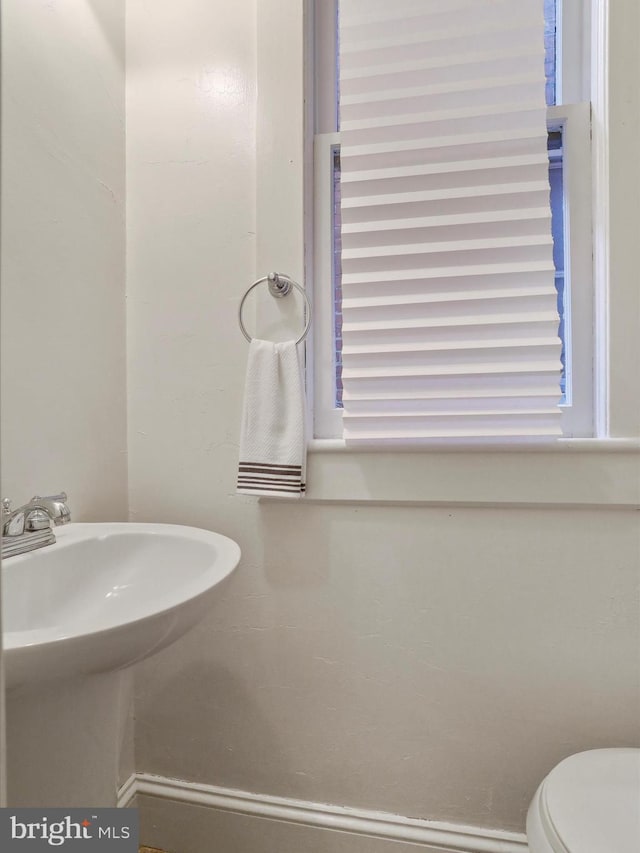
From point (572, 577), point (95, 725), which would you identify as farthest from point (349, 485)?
point (95, 725)

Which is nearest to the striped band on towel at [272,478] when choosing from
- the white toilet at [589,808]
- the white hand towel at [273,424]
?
the white hand towel at [273,424]

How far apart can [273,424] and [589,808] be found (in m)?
0.80

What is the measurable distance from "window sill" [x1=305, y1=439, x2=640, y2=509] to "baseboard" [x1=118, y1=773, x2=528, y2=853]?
0.66m

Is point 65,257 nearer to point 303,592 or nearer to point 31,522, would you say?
point 31,522

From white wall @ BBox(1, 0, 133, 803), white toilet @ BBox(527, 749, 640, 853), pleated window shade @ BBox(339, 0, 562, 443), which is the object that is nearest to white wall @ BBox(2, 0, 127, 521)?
white wall @ BBox(1, 0, 133, 803)

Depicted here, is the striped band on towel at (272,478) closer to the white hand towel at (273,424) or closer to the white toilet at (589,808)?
the white hand towel at (273,424)

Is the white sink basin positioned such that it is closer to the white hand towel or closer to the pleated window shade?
the white hand towel

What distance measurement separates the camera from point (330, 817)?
1.06 meters

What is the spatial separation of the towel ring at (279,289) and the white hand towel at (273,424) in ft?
0.14

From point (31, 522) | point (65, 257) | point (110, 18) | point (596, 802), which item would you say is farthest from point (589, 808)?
point (110, 18)

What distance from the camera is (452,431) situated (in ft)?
3.32

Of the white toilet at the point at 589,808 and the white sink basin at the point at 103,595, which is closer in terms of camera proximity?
the white sink basin at the point at 103,595

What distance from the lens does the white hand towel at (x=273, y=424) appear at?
3.33 feet

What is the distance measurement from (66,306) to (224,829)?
1.17 m
